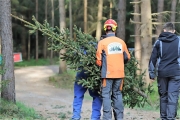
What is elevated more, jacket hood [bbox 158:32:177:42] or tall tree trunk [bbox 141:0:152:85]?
tall tree trunk [bbox 141:0:152:85]

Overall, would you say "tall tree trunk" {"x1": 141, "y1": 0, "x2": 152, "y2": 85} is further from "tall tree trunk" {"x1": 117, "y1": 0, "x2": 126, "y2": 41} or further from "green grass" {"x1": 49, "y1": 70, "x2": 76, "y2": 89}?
"green grass" {"x1": 49, "y1": 70, "x2": 76, "y2": 89}

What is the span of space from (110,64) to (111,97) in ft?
2.38

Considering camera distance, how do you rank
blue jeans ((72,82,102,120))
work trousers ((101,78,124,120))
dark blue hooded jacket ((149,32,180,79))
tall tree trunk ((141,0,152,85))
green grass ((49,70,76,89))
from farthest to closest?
green grass ((49,70,76,89))
tall tree trunk ((141,0,152,85))
blue jeans ((72,82,102,120))
work trousers ((101,78,124,120))
dark blue hooded jacket ((149,32,180,79))

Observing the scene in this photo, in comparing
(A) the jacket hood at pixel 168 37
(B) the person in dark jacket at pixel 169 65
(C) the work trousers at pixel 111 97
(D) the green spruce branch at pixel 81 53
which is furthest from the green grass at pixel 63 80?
(A) the jacket hood at pixel 168 37

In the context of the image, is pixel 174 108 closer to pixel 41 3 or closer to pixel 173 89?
pixel 173 89

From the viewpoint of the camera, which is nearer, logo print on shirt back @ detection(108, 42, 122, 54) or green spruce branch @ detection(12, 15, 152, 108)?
logo print on shirt back @ detection(108, 42, 122, 54)

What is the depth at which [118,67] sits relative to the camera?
6223 mm

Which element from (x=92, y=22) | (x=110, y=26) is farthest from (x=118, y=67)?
(x=92, y=22)

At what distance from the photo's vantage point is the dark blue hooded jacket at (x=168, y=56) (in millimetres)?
6160

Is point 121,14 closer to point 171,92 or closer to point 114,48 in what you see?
point 114,48

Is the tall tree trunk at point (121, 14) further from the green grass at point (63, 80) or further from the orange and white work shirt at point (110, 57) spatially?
the orange and white work shirt at point (110, 57)

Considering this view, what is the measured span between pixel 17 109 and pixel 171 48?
435 centimetres

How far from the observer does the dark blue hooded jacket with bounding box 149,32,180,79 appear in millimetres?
6160

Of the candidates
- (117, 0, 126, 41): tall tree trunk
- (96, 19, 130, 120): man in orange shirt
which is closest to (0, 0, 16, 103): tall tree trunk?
(96, 19, 130, 120): man in orange shirt
